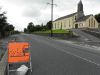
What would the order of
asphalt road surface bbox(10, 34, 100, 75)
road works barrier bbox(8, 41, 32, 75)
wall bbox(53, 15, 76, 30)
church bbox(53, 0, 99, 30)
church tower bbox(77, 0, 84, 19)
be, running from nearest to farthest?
asphalt road surface bbox(10, 34, 100, 75)
road works barrier bbox(8, 41, 32, 75)
church bbox(53, 0, 99, 30)
wall bbox(53, 15, 76, 30)
church tower bbox(77, 0, 84, 19)

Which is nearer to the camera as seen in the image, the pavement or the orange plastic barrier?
the orange plastic barrier

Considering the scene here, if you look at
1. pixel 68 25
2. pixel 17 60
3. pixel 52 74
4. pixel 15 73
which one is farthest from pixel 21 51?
pixel 68 25

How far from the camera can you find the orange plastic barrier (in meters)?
10.9

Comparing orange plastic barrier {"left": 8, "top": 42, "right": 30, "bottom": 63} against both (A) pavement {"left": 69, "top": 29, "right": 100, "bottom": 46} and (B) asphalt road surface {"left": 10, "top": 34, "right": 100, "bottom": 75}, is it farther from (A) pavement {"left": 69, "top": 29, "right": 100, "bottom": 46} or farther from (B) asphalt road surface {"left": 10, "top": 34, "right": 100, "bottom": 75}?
(A) pavement {"left": 69, "top": 29, "right": 100, "bottom": 46}

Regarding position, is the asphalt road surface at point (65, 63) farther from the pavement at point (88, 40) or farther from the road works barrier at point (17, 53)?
the pavement at point (88, 40)

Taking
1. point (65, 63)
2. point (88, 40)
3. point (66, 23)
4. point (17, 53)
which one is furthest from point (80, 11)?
point (17, 53)

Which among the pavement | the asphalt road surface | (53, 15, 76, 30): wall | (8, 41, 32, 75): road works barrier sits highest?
(53, 15, 76, 30): wall

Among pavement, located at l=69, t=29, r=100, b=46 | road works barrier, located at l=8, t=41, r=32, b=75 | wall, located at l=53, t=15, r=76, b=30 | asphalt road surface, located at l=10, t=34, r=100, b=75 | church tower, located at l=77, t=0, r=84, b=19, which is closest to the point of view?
asphalt road surface, located at l=10, t=34, r=100, b=75

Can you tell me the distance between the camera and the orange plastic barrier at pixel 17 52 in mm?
10945

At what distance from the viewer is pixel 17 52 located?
11.0 m

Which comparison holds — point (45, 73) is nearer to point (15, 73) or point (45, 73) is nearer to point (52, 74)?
point (52, 74)

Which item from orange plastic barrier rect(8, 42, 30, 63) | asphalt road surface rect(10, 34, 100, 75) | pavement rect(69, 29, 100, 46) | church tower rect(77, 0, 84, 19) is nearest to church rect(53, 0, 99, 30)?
church tower rect(77, 0, 84, 19)

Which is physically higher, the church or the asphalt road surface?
the church

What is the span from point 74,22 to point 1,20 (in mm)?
54468
